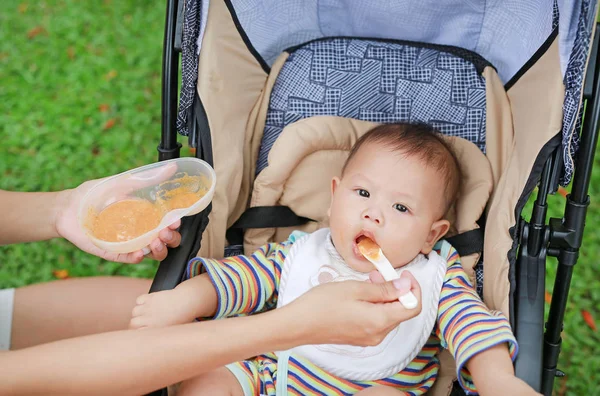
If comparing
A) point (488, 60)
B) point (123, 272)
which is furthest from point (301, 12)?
point (123, 272)

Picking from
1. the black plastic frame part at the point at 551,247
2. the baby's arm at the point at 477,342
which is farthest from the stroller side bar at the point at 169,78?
the black plastic frame part at the point at 551,247

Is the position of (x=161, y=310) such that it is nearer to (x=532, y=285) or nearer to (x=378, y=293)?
(x=378, y=293)

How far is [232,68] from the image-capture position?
183 cm

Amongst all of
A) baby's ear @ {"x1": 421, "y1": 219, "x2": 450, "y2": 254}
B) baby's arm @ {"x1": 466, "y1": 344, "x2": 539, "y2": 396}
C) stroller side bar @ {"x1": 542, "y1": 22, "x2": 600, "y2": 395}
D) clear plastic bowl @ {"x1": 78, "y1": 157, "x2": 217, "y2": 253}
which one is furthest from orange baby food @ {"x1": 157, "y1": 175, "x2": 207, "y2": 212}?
stroller side bar @ {"x1": 542, "y1": 22, "x2": 600, "y2": 395}

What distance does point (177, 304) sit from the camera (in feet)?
5.05

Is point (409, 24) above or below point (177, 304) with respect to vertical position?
above

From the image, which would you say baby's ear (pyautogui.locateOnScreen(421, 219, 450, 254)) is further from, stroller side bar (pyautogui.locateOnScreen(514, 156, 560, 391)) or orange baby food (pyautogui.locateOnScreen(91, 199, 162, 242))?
orange baby food (pyautogui.locateOnScreen(91, 199, 162, 242))

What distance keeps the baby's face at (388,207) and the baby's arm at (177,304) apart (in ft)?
1.18

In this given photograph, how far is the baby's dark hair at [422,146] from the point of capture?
1734mm

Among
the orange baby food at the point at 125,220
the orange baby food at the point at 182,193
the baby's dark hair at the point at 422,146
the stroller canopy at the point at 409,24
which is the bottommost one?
the orange baby food at the point at 125,220

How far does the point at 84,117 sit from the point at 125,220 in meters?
1.87

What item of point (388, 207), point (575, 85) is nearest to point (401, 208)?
point (388, 207)

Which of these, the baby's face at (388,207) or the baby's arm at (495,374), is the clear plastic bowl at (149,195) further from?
the baby's arm at (495,374)

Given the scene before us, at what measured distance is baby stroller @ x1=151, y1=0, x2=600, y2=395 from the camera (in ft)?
5.08
